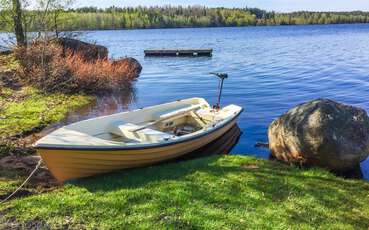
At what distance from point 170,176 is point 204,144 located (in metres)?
3.50

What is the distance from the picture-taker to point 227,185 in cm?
861

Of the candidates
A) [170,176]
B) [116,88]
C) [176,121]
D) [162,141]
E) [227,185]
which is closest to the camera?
[227,185]

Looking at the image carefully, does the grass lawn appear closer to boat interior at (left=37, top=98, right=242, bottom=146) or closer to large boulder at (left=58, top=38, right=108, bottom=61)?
boat interior at (left=37, top=98, right=242, bottom=146)

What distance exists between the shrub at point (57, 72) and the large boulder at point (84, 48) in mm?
3869

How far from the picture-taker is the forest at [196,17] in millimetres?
132125

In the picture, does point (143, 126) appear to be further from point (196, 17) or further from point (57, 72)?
point (196, 17)

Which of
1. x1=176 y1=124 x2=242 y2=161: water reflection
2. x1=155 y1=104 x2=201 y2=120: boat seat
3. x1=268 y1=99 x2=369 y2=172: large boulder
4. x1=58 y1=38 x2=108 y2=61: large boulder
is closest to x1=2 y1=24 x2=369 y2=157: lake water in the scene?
x1=176 y1=124 x2=242 y2=161: water reflection

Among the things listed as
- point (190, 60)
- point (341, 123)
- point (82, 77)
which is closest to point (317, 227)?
point (341, 123)

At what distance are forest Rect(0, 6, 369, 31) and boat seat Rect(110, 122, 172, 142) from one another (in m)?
107

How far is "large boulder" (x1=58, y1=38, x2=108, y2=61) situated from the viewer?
2745 centimetres

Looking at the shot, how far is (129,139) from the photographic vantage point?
1144 centimetres

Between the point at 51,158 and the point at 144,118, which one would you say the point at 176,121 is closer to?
the point at 144,118

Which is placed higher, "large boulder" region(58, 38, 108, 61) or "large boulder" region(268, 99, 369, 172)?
"large boulder" region(58, 38, 108, 61)

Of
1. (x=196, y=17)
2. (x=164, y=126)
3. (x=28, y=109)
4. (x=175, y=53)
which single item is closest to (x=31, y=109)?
(x=28, y=109)
